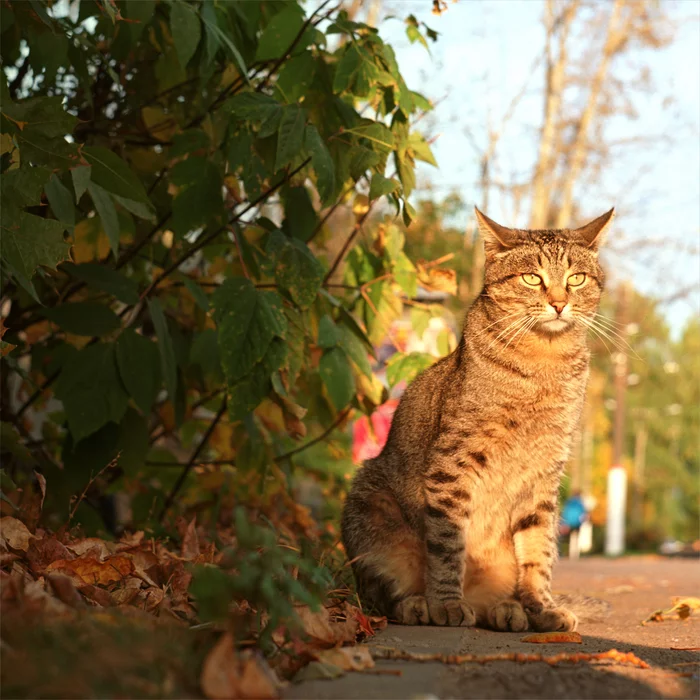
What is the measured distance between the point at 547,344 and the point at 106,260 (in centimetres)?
203

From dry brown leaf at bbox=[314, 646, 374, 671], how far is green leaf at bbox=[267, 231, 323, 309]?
1.61 meters

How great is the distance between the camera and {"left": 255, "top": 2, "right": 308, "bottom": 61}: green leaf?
11.8ft

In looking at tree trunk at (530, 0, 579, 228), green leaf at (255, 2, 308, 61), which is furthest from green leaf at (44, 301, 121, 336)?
tree trunk at (530, 0, 579, 228)

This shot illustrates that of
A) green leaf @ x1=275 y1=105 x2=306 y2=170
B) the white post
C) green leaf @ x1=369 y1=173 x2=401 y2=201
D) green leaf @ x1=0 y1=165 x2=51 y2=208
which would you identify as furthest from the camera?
the white post

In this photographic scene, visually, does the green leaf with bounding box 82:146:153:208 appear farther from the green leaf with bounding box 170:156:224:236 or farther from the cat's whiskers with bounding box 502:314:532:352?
the cat's whiskers with bounding box 502:314:532:352

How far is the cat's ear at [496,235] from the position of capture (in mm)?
4293

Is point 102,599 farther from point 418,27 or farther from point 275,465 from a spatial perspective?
point 418,27

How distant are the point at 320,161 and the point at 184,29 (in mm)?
650

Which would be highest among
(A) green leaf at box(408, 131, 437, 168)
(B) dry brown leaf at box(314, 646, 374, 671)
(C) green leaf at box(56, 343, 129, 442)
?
(A) green leaf at box(408, 131, 437, 168)

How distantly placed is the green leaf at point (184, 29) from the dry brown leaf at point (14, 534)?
64.9 inches

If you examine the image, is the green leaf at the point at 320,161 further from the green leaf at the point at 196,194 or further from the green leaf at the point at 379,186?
the green leaf at the point at 196,194

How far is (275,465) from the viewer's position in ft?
14.6

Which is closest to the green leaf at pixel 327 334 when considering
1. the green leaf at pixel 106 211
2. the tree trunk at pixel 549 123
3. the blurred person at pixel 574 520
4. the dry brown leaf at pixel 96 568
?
the green leaf at pixel 106 211

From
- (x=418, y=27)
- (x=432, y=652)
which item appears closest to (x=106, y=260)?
(x=418, y=27)
